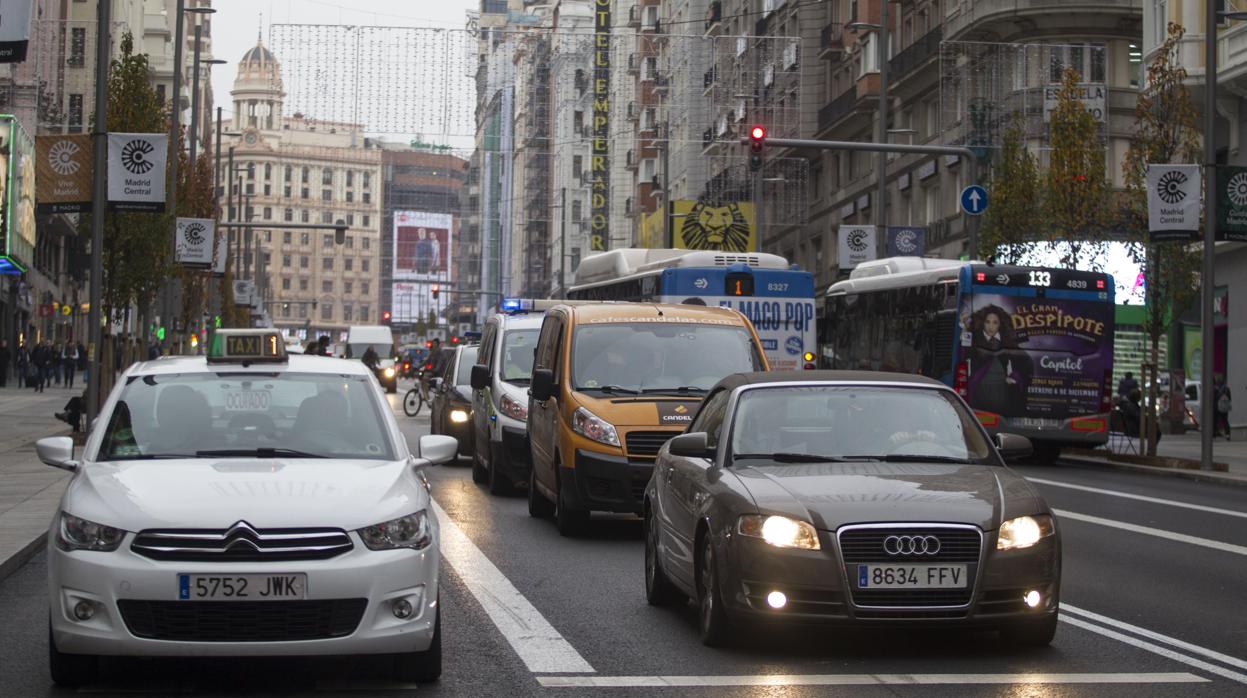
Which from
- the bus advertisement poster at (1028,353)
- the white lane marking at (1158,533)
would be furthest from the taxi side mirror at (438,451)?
the bus advertisement poster at (1028,353)

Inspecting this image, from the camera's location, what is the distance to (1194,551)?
15508mm

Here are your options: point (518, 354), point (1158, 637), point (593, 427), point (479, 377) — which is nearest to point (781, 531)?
point (1158, 637)

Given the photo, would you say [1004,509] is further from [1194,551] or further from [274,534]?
[1194,551]

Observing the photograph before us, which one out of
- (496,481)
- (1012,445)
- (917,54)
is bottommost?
(496,481)

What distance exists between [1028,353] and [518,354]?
12700 mm

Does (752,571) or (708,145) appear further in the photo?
(708,145)

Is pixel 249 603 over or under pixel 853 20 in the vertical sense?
under

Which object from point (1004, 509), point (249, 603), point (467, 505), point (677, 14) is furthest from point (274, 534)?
point (677, 14)

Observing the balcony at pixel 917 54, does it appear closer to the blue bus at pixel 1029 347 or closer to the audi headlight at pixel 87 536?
the blue bus at pixel 1029 347

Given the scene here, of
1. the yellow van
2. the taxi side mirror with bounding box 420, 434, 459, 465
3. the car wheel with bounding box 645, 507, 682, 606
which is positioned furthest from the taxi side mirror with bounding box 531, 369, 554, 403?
the taxi side mirror with bounding box 420, 434, 459, 465

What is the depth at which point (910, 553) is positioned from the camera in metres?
9.00

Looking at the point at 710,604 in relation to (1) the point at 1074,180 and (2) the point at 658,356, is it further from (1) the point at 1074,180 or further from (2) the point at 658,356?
(1) the point at 1074,180

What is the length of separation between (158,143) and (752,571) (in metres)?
18.9

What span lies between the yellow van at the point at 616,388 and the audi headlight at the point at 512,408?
6.89 ft
